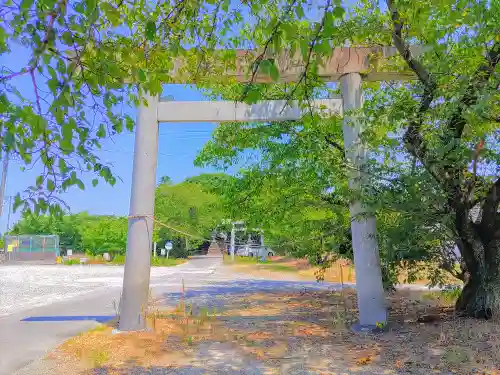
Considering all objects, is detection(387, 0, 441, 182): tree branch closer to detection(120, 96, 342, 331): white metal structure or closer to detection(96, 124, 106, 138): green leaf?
detection(120, 96, 342, 331): white metal structure

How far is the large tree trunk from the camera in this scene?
17.5ft

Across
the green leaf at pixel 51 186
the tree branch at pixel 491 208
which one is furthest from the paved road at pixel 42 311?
the tree branch at pixel 491 208

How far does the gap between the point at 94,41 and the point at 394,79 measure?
5.21 metres

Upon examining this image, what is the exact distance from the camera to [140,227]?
6.22m

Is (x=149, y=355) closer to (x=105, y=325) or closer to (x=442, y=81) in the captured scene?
(x=105, y=325)

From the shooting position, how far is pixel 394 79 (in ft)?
22.0

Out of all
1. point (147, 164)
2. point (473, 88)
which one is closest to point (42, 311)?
point (147, 164)

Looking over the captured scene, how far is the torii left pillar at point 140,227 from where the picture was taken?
20.2ft

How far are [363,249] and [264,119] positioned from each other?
236cm

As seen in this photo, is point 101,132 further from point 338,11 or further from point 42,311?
point 42,311

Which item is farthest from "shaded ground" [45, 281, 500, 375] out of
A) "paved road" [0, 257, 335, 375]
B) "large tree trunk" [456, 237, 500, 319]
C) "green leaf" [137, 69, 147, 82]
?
"green leaf" [137, 69, 147, 82]

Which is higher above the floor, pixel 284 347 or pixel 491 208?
pixel 491 208

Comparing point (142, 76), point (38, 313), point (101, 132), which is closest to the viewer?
point (142, 76)

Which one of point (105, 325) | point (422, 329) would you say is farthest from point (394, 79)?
point (105, 325)
